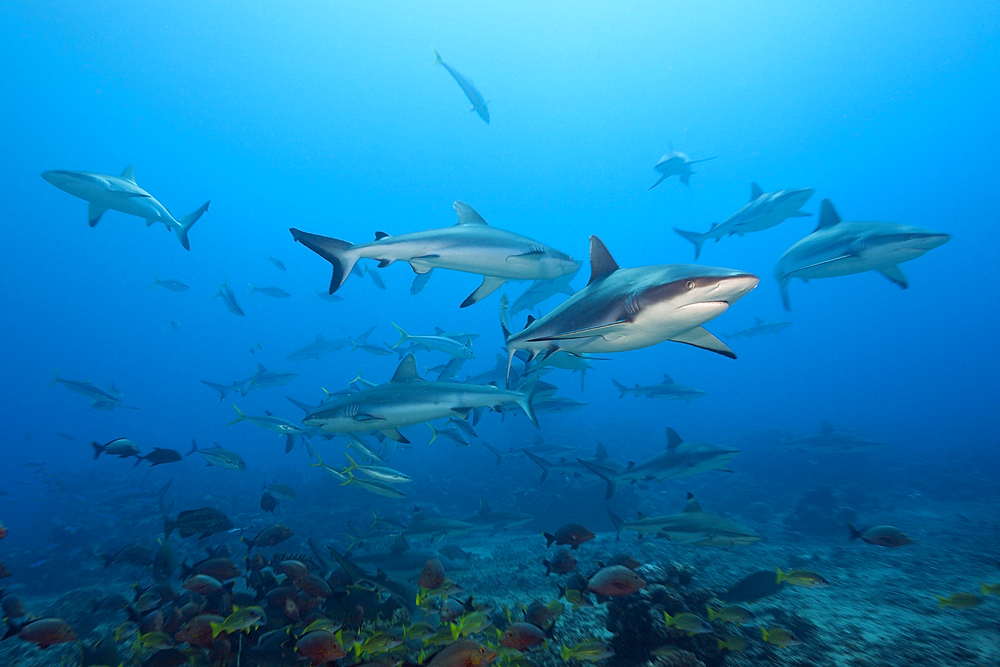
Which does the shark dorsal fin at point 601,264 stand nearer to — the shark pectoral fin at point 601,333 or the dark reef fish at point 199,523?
the shark pectoral fin at point 601,333

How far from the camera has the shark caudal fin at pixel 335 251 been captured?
4023 millimetres

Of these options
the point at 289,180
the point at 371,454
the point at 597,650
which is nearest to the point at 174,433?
the point at 289,180

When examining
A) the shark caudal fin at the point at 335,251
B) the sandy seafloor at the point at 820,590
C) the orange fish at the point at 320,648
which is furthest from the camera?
the shark caudal fin at the point at 335,251

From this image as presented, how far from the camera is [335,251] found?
4.07 m

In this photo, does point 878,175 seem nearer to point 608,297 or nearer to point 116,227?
point 608,297

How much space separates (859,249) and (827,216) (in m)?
1.74

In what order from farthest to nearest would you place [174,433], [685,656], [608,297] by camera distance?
[174,433] → [685,656] → [608,297]

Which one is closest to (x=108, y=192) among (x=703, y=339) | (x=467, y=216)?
(x=467, y=216)

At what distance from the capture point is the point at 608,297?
254 centimetres

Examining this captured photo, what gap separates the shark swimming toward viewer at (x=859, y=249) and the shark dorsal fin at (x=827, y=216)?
6 cm

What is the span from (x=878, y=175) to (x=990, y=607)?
13512 cm

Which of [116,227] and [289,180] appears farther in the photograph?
[289,180]

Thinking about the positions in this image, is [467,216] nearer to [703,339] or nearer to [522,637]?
[703,339]

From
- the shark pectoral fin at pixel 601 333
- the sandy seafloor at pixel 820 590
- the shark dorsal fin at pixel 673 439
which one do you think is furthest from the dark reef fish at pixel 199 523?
the shark dorsal fin at pixel 673 439
